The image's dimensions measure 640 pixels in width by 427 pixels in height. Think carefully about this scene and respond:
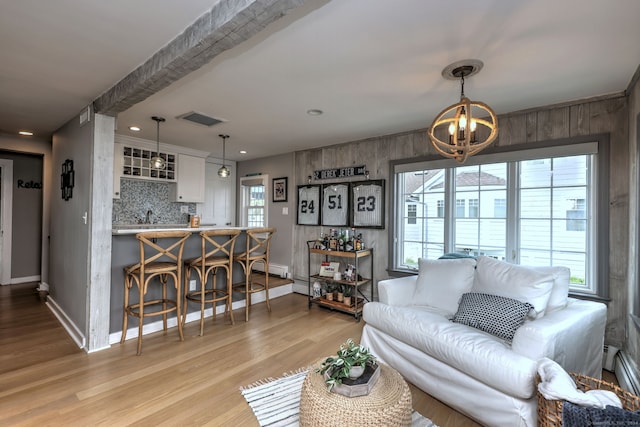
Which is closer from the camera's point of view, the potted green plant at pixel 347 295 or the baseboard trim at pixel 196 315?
the baseboard trim at pixel 196 315

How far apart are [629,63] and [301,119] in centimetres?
273

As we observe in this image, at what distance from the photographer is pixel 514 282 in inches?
94.7

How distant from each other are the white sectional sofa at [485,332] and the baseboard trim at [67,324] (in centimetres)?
269

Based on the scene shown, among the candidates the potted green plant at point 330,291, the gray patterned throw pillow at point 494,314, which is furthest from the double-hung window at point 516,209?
the gray patterned throw pillow at point 494,314

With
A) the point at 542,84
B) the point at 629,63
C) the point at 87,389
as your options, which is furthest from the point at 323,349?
the point at 629,63

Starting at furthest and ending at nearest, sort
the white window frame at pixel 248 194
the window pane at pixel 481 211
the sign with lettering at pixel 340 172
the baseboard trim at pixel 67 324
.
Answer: the white window frame at pixel 248 194 < the sign with lettering at pixel 340 172 < the window pane at pixel 481 211 < the baseboard trim at pixel 67 324

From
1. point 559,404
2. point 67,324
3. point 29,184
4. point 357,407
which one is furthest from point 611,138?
point 29,184

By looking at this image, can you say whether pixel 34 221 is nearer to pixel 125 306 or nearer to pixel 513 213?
pixel 125 306

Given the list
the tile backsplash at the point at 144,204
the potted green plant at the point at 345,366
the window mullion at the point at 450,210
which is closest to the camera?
the potted green plant at the point at 345,366

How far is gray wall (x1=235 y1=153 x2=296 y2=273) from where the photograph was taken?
5.39 m

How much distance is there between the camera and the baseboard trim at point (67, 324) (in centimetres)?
296

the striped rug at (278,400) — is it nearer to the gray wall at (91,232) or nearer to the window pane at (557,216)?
the gray wall at (91,232)

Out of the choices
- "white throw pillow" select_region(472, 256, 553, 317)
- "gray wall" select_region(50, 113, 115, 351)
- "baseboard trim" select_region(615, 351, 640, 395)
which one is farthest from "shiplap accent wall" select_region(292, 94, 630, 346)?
"gray wall" select_region(50, 113, 115, 351)

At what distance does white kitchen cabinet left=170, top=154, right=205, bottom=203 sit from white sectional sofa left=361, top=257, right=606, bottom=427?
3.98m
